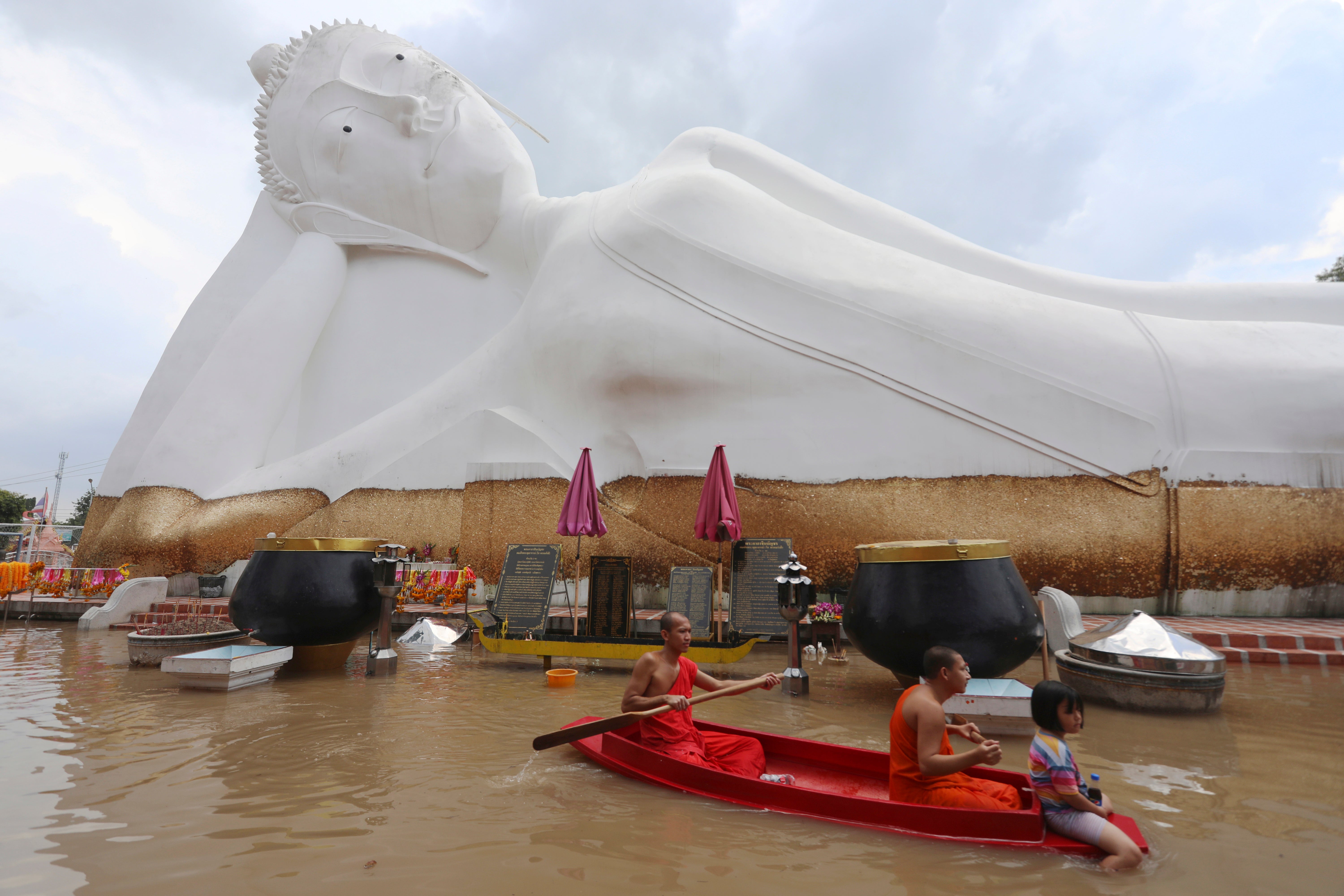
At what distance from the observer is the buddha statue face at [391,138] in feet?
35.3

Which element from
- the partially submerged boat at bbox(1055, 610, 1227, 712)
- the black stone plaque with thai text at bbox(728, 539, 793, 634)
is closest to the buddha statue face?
the black stone plaque with thai text at bbox(728, 539, 793, 634)

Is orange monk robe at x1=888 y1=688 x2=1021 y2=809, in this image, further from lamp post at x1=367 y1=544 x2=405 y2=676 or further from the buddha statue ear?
the buddha statue ear

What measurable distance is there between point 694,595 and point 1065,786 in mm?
4492

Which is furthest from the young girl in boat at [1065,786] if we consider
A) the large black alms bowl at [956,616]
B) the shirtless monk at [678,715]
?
the large black alms bowl at [956,616]

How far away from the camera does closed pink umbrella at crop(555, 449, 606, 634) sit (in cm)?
654

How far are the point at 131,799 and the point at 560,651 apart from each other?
305 cm

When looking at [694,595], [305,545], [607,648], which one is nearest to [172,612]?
[305,545]

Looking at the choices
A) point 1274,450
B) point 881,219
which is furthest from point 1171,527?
point 881,219

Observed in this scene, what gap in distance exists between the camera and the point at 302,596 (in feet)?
17.9

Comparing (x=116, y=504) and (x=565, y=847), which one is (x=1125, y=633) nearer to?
(x=565, y=847)

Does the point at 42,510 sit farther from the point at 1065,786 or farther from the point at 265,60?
the point at 1065,786

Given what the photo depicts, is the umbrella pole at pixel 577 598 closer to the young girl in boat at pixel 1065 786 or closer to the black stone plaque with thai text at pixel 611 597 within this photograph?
the black stone plaque with thai text at pixel 611 597

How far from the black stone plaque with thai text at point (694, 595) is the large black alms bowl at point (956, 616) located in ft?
7.00

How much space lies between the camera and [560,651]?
18.1 feet
